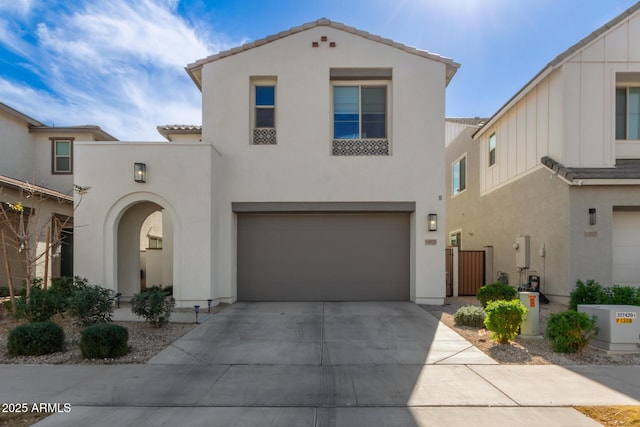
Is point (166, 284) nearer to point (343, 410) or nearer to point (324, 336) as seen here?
point (324, 336)

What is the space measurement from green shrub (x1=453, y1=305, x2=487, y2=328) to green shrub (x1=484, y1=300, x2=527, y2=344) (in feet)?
4.78

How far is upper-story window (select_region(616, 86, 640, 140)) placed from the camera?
12.0 meters

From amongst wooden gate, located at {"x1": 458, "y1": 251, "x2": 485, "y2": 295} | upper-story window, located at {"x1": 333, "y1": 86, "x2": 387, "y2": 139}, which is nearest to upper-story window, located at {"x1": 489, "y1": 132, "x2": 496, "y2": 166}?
wooden gate, located at {"x1": 458, "y1": 251, "x2": 485, "y2": 295}

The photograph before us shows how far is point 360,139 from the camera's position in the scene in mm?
12211

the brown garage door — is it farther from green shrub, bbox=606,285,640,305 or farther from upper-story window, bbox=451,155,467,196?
upper-story window, bbox=451,155,467,196

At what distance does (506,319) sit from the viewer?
7359mm

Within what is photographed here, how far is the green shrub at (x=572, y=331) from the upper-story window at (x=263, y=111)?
8.86 metres

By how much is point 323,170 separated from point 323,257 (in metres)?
2.77

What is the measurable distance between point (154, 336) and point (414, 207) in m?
7.96

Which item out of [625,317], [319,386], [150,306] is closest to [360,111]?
[150,306]

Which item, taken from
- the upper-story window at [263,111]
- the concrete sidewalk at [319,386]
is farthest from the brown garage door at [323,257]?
the concrete sidewalk at [319,386]

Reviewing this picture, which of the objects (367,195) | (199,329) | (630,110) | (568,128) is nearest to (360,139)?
(367,195)

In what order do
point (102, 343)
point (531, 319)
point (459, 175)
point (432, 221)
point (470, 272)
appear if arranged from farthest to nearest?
point (459, 175)
point (470, 272)
point (432, 221)
point (531, 319)
point (102, 343)

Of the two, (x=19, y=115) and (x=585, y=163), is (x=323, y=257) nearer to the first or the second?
(x=585, y=163)
